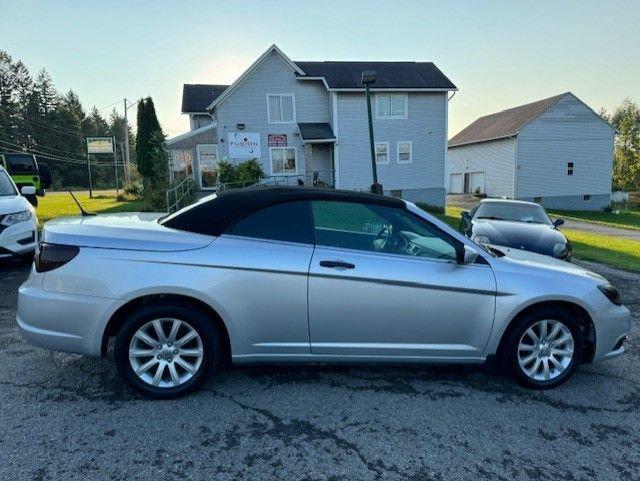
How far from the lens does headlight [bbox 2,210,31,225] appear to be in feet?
21.7

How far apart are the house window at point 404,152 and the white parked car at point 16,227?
20.9 metres

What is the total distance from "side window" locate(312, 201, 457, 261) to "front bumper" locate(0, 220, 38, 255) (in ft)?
18.5

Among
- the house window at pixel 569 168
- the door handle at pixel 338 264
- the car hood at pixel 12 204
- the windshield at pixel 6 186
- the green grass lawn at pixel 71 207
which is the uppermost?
the house window at pixel 569 168

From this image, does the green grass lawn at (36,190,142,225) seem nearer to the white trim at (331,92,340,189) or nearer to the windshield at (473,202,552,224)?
the white trim at (331,92,340,189)

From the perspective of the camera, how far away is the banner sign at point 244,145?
77.7 feet

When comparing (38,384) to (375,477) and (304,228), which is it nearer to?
(304,228)

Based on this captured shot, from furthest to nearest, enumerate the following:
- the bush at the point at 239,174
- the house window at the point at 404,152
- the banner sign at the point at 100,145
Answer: the banner sign at the point at 100,145
the house window at the point at 404,152
the bush at the point at 239,174

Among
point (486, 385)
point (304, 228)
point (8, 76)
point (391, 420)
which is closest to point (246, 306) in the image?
point (304, 228)

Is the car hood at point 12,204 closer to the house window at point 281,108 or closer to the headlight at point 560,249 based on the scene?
the headlight at point 560,249

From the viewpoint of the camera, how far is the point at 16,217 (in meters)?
6.79

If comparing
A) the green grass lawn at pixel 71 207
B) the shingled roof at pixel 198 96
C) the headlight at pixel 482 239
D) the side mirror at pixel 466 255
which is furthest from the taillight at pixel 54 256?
the shingled roof at pixel 198 96

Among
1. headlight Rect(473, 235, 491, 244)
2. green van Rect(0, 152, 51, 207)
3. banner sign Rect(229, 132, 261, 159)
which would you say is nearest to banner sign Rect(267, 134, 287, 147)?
banner sign Rect(229, 132, 261, 159)

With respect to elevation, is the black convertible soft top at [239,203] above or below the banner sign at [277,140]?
below

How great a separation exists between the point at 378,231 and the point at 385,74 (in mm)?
24025
